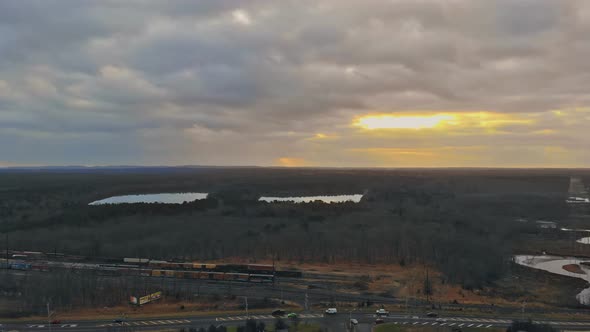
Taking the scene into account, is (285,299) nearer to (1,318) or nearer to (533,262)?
(1,318)

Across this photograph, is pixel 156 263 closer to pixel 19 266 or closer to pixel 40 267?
pixel 40 267

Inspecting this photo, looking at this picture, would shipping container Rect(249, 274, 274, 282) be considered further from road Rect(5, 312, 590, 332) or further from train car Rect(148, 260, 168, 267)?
train car Rect(148, 260, 168, 267)

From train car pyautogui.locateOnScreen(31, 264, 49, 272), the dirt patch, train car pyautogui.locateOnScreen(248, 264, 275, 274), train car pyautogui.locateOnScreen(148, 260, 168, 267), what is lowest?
the dirt patch

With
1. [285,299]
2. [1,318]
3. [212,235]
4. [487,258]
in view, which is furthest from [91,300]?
[487,258]

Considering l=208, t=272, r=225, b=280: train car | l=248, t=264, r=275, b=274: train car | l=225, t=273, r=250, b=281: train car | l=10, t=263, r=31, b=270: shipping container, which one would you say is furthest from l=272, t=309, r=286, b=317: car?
l=10, t=263, r=31, b=270: shipping container

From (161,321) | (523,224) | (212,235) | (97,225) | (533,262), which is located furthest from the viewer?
(523,224)

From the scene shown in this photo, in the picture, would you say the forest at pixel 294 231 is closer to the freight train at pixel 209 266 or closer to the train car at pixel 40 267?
the freight train at pixel 209 266

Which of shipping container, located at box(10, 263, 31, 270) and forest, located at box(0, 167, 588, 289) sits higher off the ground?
forest, located at box(0, 167, 588, 289)

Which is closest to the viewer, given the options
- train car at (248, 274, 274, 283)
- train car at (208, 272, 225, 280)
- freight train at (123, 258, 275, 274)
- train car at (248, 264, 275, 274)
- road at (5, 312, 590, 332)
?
road at (5, 312, 590, 332)
